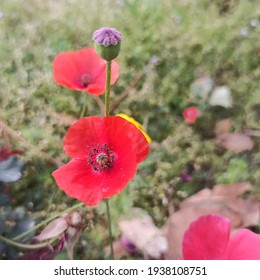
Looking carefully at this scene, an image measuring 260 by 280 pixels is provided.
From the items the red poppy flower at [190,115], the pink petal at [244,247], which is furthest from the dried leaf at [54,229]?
the red poppy flower at [190,115]

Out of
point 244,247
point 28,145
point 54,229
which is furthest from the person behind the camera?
point 28,145

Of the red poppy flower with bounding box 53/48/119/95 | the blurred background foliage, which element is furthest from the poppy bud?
the blurred background foliage

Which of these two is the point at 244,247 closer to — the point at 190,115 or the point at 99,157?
the point at 99,157

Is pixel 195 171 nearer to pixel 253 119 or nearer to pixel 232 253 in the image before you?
pixel 253 119

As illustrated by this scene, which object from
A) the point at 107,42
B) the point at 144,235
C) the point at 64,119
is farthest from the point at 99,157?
the point at 64,119
